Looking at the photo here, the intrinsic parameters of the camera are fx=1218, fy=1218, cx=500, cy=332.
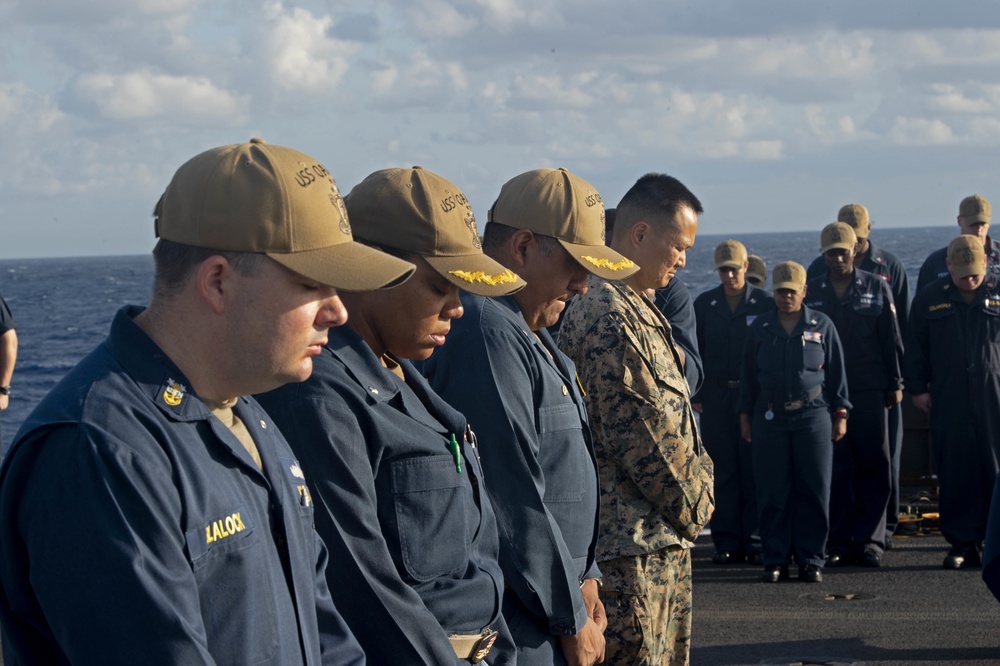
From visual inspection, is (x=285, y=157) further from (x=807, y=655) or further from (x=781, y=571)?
(x=781, y=571)

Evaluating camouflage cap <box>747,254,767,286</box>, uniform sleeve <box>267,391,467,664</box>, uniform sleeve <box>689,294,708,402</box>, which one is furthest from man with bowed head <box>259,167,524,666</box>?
camouflage cap <box>747,254,767,286</box>

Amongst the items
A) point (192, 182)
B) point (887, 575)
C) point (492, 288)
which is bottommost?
point (887, 575)

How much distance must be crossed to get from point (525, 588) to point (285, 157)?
164cm

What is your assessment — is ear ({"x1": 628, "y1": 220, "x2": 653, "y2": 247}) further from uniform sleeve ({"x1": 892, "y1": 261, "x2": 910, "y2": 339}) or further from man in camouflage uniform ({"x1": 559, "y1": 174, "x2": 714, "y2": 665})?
uniform sleeve ({"x1": 892, "y1": 261, "x2": 910, "y2": 339})

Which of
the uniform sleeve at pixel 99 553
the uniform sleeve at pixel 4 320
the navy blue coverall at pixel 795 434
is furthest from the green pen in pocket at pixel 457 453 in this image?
the uniform sleeve at pixel 4 320

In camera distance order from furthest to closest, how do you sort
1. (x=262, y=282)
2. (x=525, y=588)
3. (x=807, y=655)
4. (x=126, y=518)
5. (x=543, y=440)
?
(x=807, y=655) < (x=543, y=440) < (x=525, y=588) < (x=262, y=282) < (x=126, y=518)

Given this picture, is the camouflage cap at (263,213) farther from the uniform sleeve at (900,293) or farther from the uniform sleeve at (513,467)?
the uniform sleeve at (900,293)

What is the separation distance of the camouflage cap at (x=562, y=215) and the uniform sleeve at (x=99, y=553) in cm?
214

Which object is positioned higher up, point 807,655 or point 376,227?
point 376,227

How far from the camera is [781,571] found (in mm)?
8922

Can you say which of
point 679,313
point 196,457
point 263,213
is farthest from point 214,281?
point 679,313

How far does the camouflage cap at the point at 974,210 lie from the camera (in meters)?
10.2

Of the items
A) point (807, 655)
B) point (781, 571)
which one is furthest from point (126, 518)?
point (781, 571)

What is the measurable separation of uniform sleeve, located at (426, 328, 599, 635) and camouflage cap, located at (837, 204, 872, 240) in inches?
301
